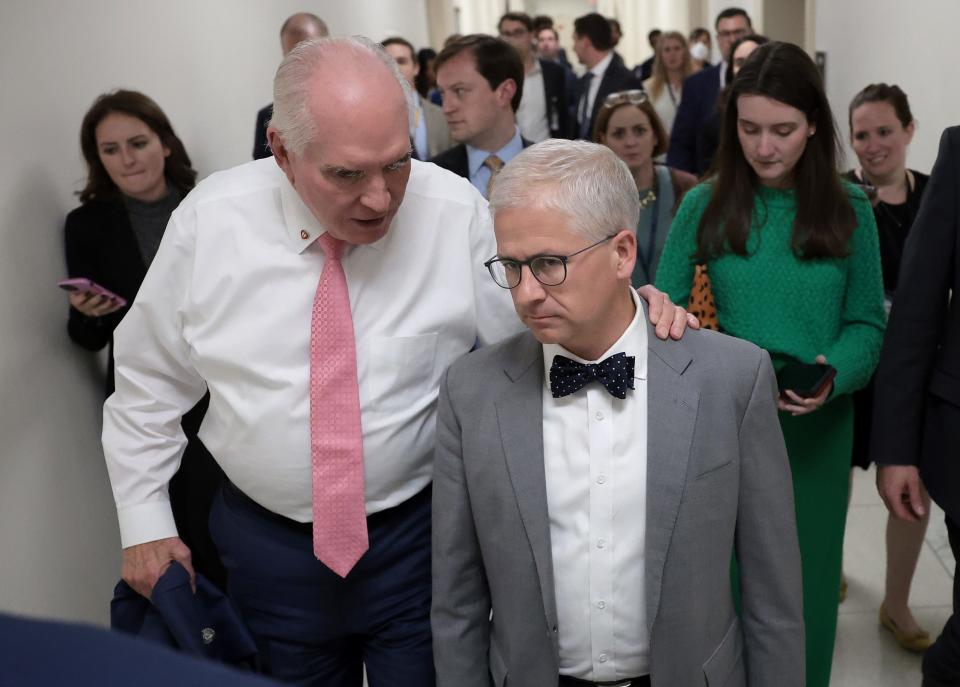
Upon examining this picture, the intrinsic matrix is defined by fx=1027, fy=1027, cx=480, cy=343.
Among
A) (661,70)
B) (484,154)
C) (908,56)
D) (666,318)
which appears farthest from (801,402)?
(661,70)

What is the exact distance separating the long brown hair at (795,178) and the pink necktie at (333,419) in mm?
1112

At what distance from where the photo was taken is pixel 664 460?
1.71 m

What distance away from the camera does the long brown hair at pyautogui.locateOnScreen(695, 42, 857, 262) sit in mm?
2529

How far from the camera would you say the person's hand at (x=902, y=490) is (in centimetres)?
229

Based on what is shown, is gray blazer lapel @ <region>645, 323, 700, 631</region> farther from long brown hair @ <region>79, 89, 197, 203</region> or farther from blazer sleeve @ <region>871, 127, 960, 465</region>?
long brown hair @ <region>79, 89, 197, 203</region>

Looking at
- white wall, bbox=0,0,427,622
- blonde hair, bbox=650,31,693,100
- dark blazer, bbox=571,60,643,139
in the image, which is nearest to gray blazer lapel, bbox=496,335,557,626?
white wall, bbox=0,0,427,622

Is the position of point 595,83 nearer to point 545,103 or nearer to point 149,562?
point 545,103

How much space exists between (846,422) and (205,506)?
1.98 m

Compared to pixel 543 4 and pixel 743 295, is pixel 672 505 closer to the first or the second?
pixel 743 295

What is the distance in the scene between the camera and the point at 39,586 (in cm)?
284

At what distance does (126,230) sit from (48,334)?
0.43 meters

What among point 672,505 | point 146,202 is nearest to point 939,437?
point 672,505

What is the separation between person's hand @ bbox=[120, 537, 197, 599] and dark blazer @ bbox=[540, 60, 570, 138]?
5292 mm

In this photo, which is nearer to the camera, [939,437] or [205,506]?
[939,437]
